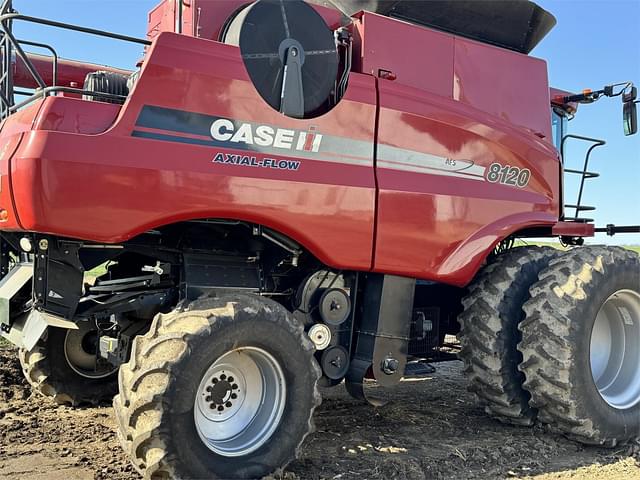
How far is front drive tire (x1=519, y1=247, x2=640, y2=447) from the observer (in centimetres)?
459

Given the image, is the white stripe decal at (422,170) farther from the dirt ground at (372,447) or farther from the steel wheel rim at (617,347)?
the dirt ground at (372,447)

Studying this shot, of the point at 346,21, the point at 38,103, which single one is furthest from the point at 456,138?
the point at 38,103

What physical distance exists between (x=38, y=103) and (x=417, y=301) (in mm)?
3255

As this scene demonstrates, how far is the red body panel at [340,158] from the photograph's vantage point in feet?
10.9

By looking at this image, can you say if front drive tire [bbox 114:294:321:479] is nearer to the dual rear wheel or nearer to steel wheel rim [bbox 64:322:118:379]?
the dual rear wheel

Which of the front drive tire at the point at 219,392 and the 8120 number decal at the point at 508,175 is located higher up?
the 8120 number decal at the point at 508,175

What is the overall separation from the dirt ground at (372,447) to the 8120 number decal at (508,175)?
76.1 inches

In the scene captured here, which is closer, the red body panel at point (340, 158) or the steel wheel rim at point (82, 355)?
the red body panel at point (340, 158)

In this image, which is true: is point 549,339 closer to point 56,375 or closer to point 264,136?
point 264,136

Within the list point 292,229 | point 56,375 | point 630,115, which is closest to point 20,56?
point 292,229

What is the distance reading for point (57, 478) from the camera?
12.3 ft

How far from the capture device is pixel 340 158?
161 inches

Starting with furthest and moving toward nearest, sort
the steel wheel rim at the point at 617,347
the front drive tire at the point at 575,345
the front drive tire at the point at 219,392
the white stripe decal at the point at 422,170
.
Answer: the steel wheel rim at the point at 617,347 → the front drive tire at the point at 575,345 → the white stripe decal at the point at 422,170 → the front drive tire at the point at 219,392

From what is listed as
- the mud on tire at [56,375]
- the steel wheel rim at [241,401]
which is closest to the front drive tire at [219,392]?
the steel wheel rim at [241,401]
